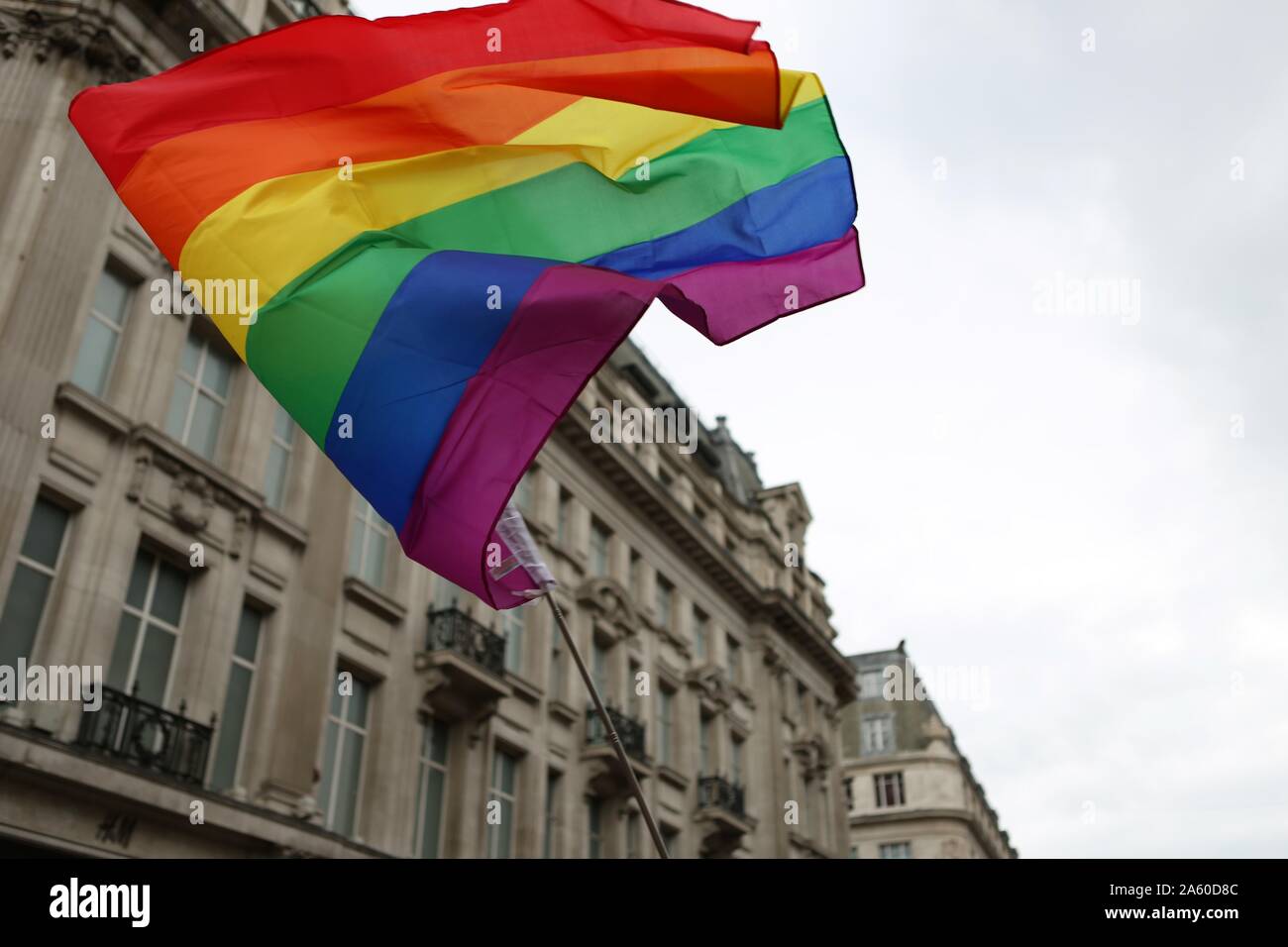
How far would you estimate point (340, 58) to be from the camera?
10.2 metres

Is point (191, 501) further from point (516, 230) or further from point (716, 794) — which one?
point (716, 794)

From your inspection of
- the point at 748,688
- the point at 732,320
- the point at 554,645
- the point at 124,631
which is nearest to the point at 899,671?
the point at 748,688

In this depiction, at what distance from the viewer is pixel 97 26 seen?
19500 millimetres

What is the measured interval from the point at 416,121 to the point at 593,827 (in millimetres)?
23132

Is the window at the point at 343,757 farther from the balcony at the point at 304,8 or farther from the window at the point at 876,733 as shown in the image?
the window at the point at 876,733

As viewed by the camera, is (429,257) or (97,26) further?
(97,26)

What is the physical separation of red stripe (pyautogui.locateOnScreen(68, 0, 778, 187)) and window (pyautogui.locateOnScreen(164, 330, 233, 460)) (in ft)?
33.9

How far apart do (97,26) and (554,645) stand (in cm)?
1697

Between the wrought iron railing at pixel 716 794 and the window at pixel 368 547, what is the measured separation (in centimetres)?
1388

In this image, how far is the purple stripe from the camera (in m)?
8.16

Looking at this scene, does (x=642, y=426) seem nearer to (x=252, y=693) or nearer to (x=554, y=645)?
(x=554, y=645)

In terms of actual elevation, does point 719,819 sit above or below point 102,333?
below

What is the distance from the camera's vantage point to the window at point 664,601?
36.0 metres

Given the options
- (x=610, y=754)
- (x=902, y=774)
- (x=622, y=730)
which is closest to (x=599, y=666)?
(x=622, y=730)
